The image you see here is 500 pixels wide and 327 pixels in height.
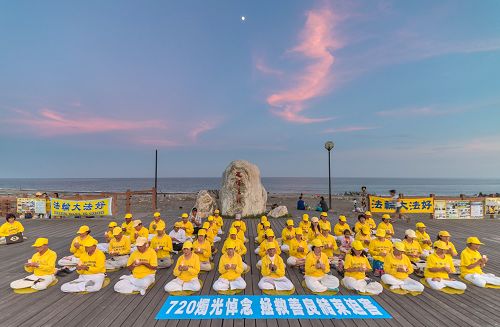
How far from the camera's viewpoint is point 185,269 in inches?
285

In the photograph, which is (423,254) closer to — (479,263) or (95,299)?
(479,263)

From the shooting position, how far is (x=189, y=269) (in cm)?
735

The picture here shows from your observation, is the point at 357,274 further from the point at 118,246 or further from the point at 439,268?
the point at 118,246

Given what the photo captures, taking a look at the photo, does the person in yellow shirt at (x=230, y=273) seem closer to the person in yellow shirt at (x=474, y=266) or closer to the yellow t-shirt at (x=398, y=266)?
the yellow t-shirt at (x=398, y=266)

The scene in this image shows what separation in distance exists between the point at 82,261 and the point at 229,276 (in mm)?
4413

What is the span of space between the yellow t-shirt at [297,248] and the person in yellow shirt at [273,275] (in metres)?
1.84

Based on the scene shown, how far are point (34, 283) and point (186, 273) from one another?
4536mm

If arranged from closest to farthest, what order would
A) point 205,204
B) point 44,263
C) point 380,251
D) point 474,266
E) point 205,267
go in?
point 44,263
point 474,266
point 380,251
point 205,267
point 205,204

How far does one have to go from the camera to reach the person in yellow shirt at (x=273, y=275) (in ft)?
24.0

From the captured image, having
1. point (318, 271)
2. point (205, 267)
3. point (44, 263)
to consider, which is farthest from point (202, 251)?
point (44, 263)

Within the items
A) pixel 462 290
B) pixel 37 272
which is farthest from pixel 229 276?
pixel 462 290

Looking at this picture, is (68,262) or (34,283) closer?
(34,283)

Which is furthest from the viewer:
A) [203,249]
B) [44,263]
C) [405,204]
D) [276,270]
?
[405,204]

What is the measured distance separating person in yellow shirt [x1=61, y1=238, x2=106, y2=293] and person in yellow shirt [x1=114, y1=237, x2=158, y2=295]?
2.17 ft
